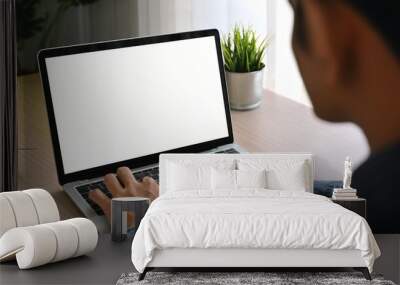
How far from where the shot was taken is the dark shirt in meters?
7.79

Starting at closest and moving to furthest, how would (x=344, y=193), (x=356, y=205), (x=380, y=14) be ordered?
(x=356, y=205), (x=344, y=193), (x=380, y=14)

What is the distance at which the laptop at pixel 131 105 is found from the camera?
7.46 m

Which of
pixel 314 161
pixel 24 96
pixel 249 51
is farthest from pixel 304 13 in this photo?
pixel 24 96

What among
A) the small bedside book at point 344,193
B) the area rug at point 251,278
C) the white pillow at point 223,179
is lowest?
the area rug at point 251,278

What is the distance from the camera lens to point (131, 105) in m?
7.64

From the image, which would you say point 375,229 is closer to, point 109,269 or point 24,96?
point 109,269

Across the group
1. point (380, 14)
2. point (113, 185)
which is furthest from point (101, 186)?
point (380, 14)

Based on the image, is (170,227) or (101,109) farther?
(101,109)

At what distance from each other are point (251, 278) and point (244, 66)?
8.22 ft

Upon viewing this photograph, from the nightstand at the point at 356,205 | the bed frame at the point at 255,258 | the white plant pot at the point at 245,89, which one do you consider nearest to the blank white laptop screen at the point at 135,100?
the white plant pot at the point at 245,89

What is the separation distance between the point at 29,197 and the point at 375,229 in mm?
3123

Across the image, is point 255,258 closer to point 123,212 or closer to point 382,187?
point 123,212

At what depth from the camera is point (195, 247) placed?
5.96 m

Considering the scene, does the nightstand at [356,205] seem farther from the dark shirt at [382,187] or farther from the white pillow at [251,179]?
the white pillow at [251,179]
